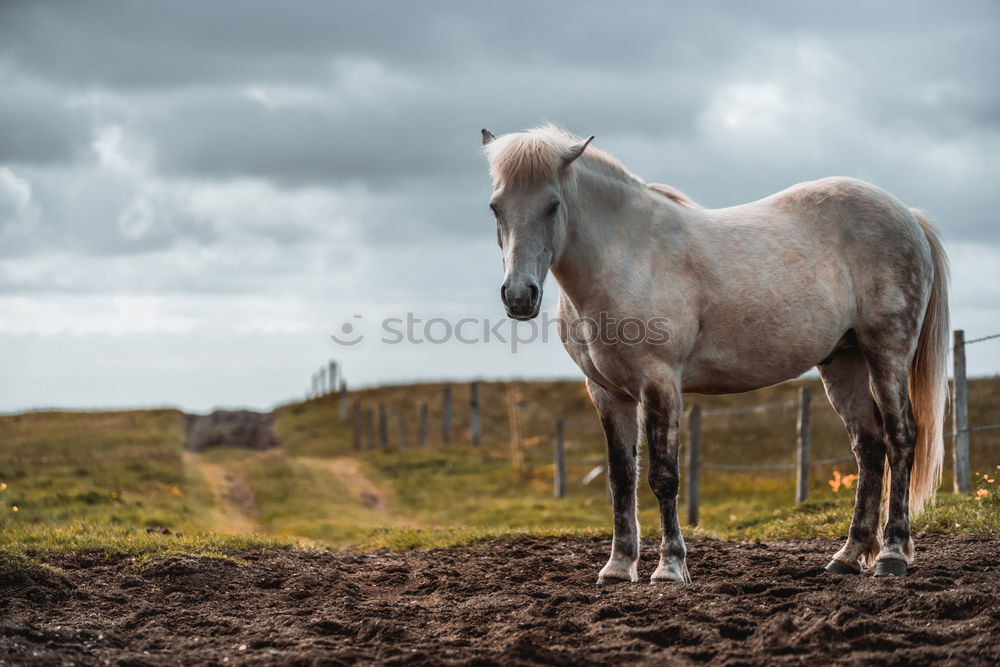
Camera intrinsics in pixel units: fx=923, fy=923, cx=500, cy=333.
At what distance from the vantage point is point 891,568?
6215 millimetres

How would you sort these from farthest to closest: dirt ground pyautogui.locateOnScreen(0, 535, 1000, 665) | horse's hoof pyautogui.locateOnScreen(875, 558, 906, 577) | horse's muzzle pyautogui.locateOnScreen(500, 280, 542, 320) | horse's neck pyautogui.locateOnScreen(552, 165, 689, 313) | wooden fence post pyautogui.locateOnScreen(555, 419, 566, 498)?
wooden fence post pyautogui.locateOnScreen(555, 419, 566, 498)
horse's hoof pyautogui.locateOnScreen(875, 558, 906, 577)
horse's neck pyautogui.locateOnScreen(552, 165, 689, 313)
horse's muzzle pyautogui.locateOnScreen(500, 280, 542, 320)
dirt ground pyautogui.locateOnScreen(0, 535, 1000, 665)

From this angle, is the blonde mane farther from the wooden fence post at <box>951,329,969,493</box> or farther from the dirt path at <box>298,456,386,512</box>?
the dirt path at <box>298,456,386,512</box>

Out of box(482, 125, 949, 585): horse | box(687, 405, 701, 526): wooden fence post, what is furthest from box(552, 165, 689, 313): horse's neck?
box(687, 405, 701, 526): wooden fence post

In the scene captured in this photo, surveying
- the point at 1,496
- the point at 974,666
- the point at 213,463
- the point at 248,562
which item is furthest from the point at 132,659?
the point at 213,463

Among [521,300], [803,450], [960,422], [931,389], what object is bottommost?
[803,450]

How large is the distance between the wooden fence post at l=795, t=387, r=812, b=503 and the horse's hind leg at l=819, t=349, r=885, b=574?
20.3 feet

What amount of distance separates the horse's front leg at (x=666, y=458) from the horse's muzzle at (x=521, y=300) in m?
1.04

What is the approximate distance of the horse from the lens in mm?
5848

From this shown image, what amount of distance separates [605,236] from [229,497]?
1432cm

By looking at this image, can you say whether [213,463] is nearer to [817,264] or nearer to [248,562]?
[248,562]

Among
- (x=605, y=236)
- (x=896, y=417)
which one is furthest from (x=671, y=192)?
(x=896, y=417)

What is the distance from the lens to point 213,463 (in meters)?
24.9

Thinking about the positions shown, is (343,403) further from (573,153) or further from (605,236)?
(573,153)

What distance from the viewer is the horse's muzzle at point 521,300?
17.4 feet
